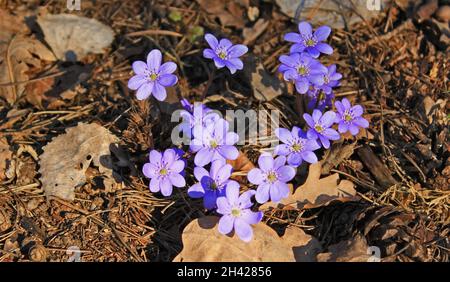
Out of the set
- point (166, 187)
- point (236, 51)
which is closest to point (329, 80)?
point (236, 51)

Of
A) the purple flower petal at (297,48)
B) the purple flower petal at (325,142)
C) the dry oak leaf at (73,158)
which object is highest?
the purple flower petal at (297,48)

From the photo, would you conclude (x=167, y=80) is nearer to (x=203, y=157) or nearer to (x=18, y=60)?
(x=203, y=157)

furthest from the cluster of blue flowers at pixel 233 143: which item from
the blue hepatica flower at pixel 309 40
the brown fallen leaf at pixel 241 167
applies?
the brown fallen leaf at pixel 241 167

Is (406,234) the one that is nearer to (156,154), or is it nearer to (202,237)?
(202,237)

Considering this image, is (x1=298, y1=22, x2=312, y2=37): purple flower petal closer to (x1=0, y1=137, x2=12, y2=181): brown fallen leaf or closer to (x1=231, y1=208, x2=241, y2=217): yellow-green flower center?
(x1=231, y1=208, x2=241, y2=217): yellow-green flower center

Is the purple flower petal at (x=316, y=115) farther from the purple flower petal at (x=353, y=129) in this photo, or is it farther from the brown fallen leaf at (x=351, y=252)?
the brown fallen leaf at (x=351, y=252)

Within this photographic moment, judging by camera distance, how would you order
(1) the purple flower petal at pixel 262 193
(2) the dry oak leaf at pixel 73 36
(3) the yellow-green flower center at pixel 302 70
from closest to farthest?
1. (1) the purple flower petal at pixel 262 193
2. (3) the yellow-green flower center at pixel 302 70
3. (2) the dry oak leaf at pixel 73 36

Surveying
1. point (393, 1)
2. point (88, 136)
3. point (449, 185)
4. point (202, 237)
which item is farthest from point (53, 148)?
point (393, 1)
